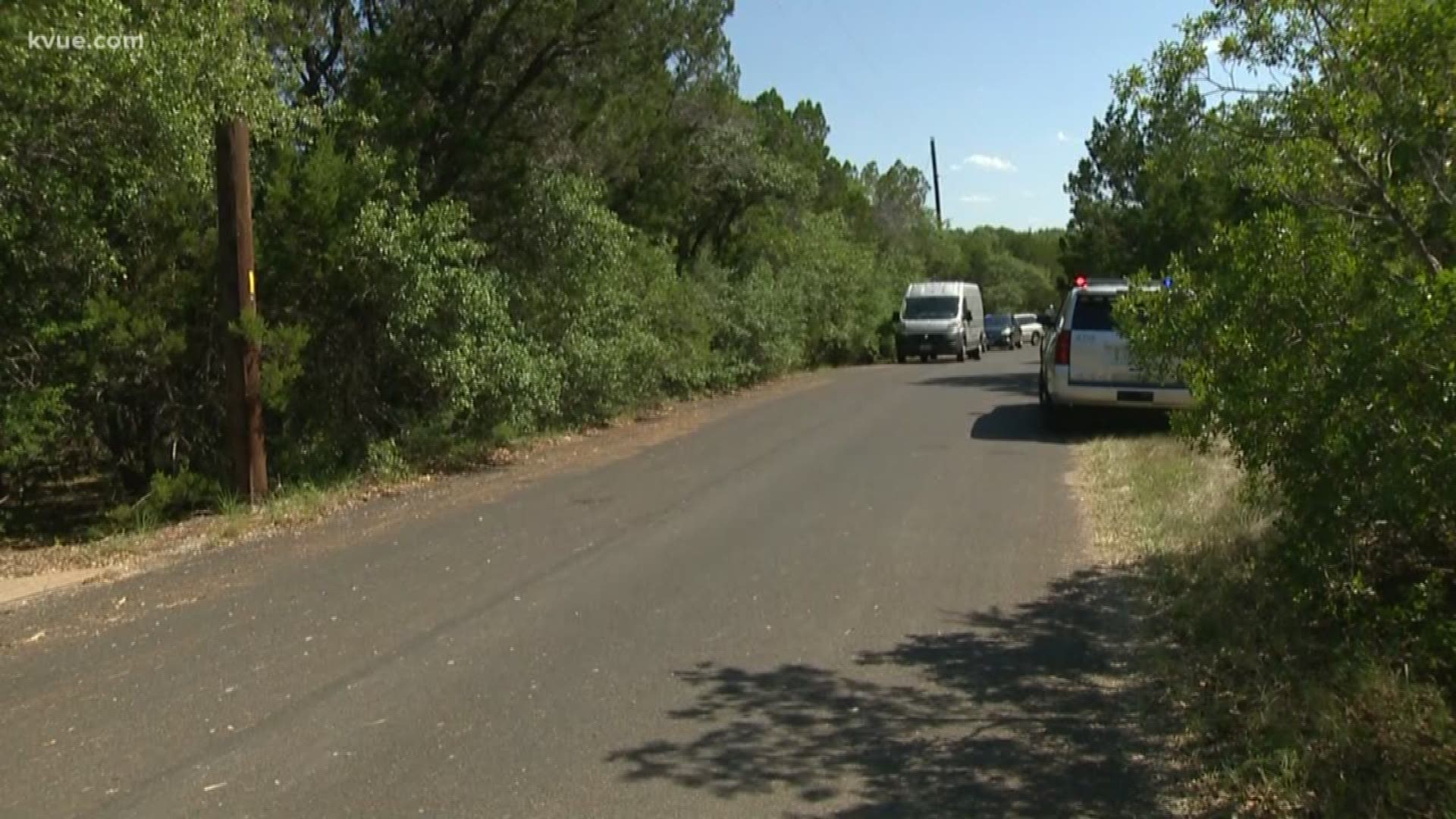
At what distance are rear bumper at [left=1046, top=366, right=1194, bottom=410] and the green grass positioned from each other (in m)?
6.94

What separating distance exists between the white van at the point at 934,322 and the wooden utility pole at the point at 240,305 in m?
30.6

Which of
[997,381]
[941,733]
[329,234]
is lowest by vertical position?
[941,733]

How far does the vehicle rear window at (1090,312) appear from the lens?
52.8 feet

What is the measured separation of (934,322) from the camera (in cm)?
4091

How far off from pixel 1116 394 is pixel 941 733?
1152cm

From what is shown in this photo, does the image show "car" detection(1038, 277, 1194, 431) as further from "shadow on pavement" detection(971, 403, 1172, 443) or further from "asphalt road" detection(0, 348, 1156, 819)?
"asphalt road" detection(0, 348, 1156, 819)

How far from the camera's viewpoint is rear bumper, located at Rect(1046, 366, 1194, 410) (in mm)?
15719

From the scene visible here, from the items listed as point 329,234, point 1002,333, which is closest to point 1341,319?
point 329,234

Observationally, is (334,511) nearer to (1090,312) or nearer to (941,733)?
(941,733)

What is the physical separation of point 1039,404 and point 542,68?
33.0 feet

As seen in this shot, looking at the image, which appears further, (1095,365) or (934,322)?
(934,322)

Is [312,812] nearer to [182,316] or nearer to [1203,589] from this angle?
[1203,589]

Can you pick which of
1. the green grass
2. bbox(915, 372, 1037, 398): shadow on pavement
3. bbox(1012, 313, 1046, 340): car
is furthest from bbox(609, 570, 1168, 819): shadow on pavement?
bbox(1012, 313, 1046, 340): car

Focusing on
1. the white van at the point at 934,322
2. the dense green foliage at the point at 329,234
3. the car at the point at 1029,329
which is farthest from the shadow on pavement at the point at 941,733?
the car at the point at 1029,329
